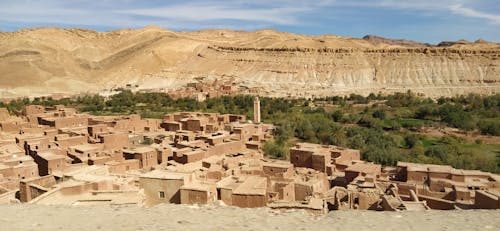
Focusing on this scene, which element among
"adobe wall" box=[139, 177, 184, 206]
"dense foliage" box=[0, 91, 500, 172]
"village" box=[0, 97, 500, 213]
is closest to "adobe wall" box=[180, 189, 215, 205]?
"village" box=[0, 97, 500, 213]

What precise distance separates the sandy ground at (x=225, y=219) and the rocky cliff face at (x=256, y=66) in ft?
147

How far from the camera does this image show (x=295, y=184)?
41.3ft

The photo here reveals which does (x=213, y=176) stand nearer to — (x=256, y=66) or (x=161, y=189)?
(x=161, y=189)

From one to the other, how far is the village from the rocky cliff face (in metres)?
33.5

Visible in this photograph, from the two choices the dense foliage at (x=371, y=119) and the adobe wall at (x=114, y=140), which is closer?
the adobe wall at (x=114, y=140)

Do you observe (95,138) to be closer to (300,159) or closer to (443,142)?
(300,159)

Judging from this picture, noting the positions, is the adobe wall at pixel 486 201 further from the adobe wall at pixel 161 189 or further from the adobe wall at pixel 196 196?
the adobe wall at pixel 161 189

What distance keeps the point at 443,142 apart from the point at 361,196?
1997 cm

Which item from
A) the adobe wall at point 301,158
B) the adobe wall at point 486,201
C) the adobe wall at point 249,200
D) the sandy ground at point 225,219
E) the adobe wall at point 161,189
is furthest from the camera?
the adobe wall at point 301,158

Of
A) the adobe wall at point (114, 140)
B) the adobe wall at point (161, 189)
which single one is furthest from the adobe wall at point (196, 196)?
the adobe wall at point (114, 140)

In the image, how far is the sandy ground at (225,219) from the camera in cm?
609

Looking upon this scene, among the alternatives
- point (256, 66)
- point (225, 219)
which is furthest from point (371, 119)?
point (225, 219)

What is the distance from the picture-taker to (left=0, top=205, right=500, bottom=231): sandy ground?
20.0ft

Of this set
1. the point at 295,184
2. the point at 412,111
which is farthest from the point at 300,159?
the point at 412,111
